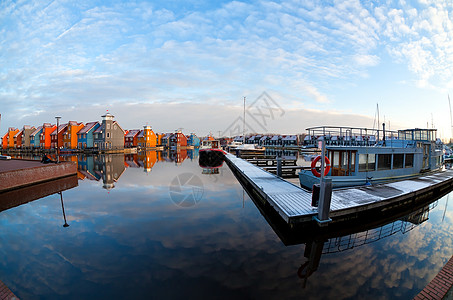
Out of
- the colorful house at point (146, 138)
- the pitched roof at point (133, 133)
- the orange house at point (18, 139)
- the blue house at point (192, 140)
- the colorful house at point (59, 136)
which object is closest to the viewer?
the colorful house at point (59, 136)

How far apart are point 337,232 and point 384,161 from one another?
854 cm

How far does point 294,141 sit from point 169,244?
355 feet

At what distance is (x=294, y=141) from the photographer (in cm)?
10944

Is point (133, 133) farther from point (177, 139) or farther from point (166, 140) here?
point (177, 139)

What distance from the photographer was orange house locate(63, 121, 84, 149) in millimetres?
65625

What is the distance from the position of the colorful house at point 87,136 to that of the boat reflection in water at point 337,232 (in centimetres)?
6690

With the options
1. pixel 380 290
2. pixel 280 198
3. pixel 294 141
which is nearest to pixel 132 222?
pixel 280 198

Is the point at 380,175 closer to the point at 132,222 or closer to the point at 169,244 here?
the point at 169,244

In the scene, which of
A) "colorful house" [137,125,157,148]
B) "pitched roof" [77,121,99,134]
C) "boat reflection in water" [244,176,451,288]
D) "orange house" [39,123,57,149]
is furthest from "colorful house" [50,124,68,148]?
"boat reflection in water" [244,176,451,288]

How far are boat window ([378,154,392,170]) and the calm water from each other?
3.88 meters

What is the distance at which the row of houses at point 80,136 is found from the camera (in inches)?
2438

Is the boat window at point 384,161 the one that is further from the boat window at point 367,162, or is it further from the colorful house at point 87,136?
the colorful house at point 87,136

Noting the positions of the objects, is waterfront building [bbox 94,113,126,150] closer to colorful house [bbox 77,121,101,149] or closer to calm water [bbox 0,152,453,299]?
colorful house [bbox 77,121,101,149]

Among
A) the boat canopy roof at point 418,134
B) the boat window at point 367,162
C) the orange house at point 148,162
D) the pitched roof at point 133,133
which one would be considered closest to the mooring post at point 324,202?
the boat window at point 367,162
